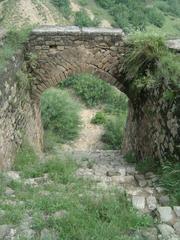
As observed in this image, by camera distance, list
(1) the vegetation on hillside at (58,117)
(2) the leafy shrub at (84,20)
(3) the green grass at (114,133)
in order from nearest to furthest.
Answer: (1) the vegetation on hillside at (58,117)
(3) the green grass at (114,133)
(2) the leafy shrub at (84,20)

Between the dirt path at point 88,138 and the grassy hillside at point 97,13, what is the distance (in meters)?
6.18

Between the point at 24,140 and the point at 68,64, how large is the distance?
185cm

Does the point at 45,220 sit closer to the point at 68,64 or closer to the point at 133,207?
the point at 133,207

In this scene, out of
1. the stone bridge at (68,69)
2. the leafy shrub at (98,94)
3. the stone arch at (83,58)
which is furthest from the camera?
the leafy shrub at (98,94)

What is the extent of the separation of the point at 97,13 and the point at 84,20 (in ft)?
15.7

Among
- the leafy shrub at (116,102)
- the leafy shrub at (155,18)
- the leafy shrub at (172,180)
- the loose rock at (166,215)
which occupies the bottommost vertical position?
the leafy shrub at (155,18)

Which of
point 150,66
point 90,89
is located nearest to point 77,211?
point 150,66

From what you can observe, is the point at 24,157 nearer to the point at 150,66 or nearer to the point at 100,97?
the point at 150,66

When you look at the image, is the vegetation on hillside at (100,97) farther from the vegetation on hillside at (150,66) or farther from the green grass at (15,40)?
the green grass at (15,40)

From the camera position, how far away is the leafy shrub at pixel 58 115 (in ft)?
43.0

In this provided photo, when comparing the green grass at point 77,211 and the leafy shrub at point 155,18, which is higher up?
the green grass at point 77,211

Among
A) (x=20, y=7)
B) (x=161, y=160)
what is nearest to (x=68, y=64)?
(x=161, y=160)

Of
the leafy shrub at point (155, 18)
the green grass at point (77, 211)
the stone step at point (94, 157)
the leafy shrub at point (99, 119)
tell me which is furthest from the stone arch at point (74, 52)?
the leafy shrub at point (155, 18)

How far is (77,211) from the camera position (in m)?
4.27
